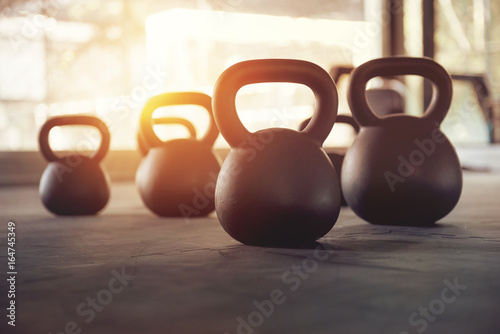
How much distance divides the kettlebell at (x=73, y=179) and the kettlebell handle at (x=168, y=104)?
0.25 meters

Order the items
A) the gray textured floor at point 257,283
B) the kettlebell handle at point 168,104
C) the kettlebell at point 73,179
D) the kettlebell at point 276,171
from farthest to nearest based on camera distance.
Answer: the kettlebell at point 73,179 → the kettlebell handle at point 168,104 → the kettlebell at point 276,171 → the gray textured floor at point 257,283

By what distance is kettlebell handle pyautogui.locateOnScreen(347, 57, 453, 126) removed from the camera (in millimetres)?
1761

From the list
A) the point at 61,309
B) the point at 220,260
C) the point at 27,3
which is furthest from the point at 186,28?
the point at 61,309

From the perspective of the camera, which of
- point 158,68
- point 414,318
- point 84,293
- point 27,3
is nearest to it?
point 414,318

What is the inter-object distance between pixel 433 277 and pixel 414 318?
264 mm

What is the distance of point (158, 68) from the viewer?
5.49m

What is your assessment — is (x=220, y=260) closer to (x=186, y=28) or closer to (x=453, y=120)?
(x=186, y=28)

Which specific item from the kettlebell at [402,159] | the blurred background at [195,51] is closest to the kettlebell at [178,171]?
the kettlebell at [402,159]

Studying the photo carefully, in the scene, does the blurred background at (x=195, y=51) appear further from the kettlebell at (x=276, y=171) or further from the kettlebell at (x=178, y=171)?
the kettlebell at (x=276, y=171)

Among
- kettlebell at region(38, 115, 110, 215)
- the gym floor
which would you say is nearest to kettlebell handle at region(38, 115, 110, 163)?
kettlebell at region(38, 115, 110, 215)

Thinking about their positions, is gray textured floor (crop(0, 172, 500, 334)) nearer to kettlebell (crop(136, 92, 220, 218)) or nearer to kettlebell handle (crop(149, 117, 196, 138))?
kettlebell (crop(136, 92, 220, 218))

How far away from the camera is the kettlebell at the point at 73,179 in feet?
7.61

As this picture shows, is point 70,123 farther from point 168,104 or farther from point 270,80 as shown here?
point 270,80

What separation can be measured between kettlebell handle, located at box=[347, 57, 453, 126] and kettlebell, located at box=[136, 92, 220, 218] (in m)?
0.59
